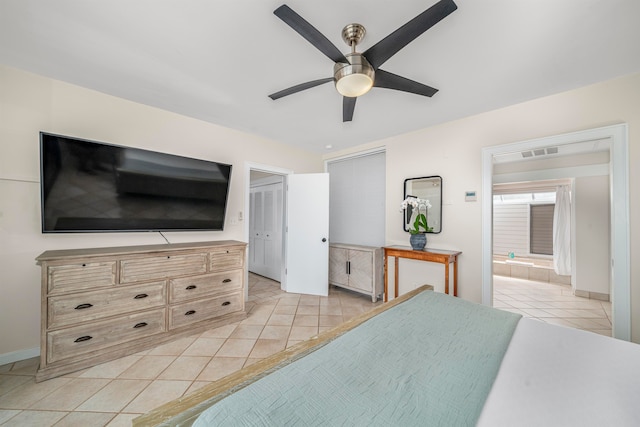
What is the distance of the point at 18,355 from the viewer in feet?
6.66

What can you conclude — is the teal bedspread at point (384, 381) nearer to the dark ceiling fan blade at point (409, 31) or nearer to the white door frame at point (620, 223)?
the dark ceiling fan blade at point (409, 31)

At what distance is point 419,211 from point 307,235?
1769mm

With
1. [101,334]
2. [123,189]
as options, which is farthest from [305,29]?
[101,334]

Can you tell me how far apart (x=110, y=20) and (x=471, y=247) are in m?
3.80

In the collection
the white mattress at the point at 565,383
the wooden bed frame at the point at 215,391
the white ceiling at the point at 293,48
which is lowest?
the white mattress at the point at 565,383

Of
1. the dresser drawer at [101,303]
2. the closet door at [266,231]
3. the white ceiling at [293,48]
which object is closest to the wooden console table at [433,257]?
the white ceiling at [293,48]

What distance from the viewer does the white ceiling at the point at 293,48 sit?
1.42 meters

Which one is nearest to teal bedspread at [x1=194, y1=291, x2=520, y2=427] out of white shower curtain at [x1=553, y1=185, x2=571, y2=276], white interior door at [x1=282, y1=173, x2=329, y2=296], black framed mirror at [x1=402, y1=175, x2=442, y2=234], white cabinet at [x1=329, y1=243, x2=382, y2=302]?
black framed mirror at [x1=402, y1=175, x2=442, y2=234]

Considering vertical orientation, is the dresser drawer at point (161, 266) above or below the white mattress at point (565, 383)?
above

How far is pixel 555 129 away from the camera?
92.8 inches

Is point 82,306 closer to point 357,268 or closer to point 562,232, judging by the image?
point 357,268

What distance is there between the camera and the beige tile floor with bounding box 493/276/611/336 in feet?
9.59

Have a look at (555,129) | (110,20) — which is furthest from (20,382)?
(555,129)

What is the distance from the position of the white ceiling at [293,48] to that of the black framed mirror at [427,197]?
0.93m
